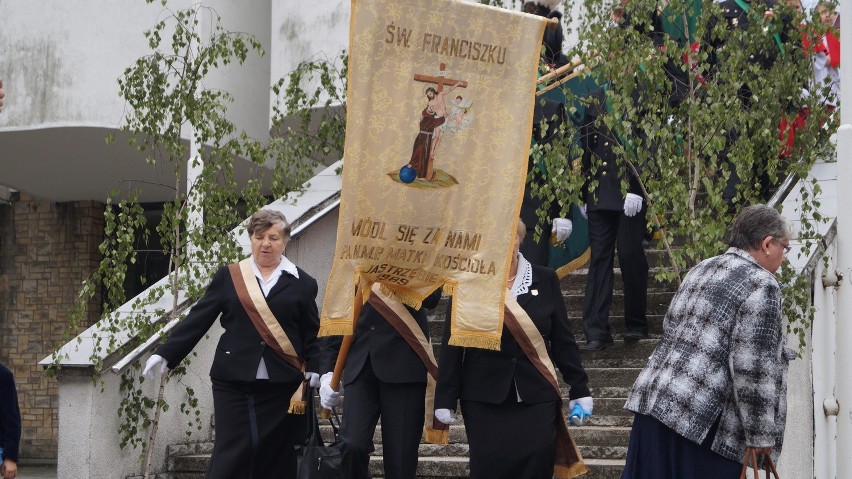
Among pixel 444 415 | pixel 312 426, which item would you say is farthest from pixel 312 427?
pixel 444 415

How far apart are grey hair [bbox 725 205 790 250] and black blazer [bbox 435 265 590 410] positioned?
4.10ft

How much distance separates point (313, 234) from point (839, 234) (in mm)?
5946

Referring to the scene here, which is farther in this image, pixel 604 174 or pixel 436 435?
pixel 604 174

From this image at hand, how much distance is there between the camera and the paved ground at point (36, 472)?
1438 centimetres

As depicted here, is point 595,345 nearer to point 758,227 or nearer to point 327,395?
point 327,395

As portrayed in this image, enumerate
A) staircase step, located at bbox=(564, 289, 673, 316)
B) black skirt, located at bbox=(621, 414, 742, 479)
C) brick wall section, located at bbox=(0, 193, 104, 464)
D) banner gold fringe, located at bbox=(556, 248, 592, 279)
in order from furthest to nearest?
brick wall section, located at bbox=(0, 193, 104, 464) → banner gold fringe, located at bbox=(556, 248, 592, 279) → staircase step, located at bbox=(564, 289, 673, 316) → black skirt, located at bbox=(621, 414, 742, 479)

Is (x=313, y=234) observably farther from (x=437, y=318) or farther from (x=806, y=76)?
(x=806, y=76)

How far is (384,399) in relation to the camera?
7.68m

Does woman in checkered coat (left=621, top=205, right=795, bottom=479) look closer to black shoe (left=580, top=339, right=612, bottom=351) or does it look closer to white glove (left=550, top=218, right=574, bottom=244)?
black shoe (left=580, top=339, right=612, bottom=351)

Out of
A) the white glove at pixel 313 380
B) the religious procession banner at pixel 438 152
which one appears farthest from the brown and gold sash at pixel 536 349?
the white glove at pixel 313 380

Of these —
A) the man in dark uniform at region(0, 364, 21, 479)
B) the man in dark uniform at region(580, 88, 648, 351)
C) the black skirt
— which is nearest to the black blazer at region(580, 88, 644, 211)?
the man in dark uniform at region(580, 88, 648, 351)

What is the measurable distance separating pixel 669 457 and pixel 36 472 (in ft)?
34.3

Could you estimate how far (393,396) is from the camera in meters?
7.64

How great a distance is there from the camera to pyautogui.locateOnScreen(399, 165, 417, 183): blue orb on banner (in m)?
6.81
